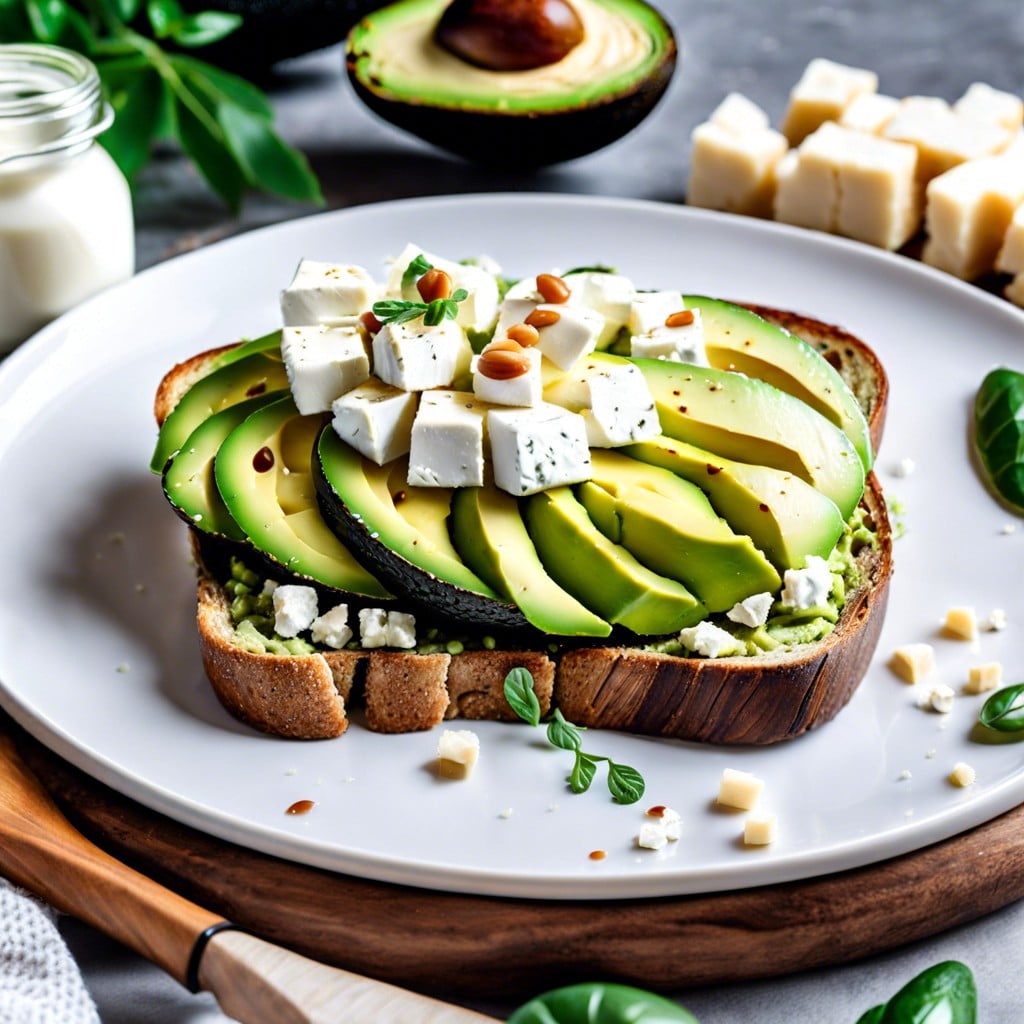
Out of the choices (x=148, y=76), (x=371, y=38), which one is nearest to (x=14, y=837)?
(x=148, y=76)

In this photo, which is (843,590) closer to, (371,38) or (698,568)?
(698,568)

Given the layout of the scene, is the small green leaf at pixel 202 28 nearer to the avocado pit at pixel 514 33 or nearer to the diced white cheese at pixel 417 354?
the avocado pit at pixel 514 33

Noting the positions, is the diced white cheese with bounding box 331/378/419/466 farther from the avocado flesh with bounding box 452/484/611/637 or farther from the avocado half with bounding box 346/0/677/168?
the avocado half with bounding box 346/0/677/168

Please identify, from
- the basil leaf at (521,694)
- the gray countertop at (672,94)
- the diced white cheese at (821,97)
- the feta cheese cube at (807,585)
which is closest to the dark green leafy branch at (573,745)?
the basil leaf at (521,694)

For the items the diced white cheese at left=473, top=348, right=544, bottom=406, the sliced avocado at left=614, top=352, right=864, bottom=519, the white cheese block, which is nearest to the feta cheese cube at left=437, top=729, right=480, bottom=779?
the diced white cheese at left=473, top=348, right=544, bottom=406

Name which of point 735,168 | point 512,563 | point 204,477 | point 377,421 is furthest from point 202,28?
point 512,563

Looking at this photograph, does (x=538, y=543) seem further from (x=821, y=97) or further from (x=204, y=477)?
(x=821, y=97)
